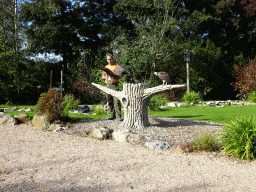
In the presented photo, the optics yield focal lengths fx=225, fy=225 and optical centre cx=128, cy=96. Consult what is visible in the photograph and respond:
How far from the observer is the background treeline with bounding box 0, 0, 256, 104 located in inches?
611

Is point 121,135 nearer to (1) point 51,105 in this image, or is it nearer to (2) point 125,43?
(1) point 51,105

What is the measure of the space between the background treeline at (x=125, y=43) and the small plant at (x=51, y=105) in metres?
7.53

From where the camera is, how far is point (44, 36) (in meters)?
16.8

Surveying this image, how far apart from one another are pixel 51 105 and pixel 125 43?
10.4 metres

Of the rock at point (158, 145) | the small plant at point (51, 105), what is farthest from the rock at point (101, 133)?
the small plant at point (51, 105)

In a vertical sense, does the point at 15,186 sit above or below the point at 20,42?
below

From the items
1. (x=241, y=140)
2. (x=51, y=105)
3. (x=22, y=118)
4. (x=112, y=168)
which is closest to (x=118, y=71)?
(x=51, y=105)

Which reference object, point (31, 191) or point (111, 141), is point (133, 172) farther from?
point (111, 141)

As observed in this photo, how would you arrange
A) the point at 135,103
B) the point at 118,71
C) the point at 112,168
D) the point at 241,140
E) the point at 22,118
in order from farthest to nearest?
the point at 22,118 → the point at 118,71 → the point at 135,103 → the point at 241,140 → the point at 112,168

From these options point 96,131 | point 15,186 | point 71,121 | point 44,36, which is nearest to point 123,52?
point 44,36

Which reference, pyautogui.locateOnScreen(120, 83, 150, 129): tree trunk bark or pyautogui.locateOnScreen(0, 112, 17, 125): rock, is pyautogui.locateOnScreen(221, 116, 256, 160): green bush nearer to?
pyautogui.locateOnScreen(120, 83, 150, 129): tree trunk bark

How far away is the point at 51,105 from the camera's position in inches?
280

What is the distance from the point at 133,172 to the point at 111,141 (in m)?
1.94

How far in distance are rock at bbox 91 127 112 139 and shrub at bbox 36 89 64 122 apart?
2062 millimetres
